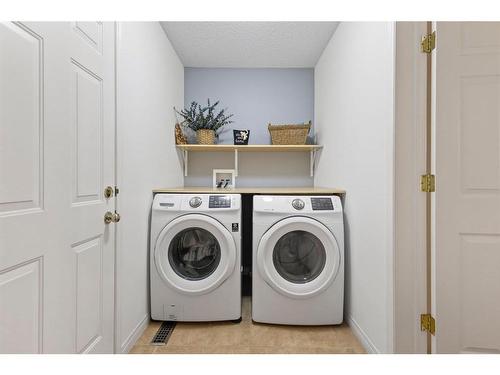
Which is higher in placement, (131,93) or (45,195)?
(131,93)

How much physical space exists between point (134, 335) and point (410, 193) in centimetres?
177

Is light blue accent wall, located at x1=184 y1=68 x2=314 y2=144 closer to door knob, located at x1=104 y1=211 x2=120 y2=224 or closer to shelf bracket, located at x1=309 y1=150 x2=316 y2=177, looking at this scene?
shelf bracket, located at x1=309 y1=150 x2=316 y2=177

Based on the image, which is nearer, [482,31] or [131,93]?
[482,31]

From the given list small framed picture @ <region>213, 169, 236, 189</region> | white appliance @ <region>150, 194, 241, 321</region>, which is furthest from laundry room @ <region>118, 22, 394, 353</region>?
small framed picture @ <region>213, 169, 236, 189</region>

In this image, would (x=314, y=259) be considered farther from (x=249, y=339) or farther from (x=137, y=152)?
(x=137, y=152)

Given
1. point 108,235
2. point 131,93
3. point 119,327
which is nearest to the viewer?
point 108,235

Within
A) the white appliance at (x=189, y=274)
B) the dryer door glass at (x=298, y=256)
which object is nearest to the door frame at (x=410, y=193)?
the dryer door glass at (x=298, y=256)

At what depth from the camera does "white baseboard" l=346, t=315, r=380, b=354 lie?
161 cm

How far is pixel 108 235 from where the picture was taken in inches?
56.1

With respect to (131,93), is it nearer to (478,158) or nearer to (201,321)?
(201,321)

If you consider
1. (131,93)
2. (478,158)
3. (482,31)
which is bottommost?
(478,158)

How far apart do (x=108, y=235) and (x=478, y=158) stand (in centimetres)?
179

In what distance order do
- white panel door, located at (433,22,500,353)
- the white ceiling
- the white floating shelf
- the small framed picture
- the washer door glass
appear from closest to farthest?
white panel door, located at (433,22,500,353), the washer door glass, the white ceiling, the white floating shelf, the small framed picture

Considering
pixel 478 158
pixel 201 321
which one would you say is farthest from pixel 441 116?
pixel 201 321
